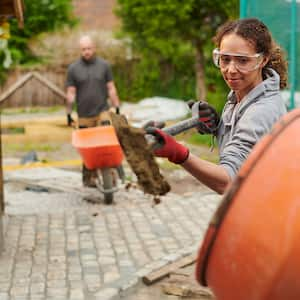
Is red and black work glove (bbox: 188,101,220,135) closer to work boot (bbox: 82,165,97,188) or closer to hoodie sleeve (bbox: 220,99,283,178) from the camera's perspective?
hoodie sleeve (bbox: 220,99,283,178)

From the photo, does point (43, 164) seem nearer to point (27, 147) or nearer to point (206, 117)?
point (27, 147)

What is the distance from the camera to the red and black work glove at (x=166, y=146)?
287cm

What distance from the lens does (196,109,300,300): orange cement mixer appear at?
7.14ft

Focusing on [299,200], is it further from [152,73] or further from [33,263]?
[152,73]

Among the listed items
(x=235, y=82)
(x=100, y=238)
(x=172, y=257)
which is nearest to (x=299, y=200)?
(x=235, y=82)

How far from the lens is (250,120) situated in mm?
3088

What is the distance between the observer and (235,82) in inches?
128

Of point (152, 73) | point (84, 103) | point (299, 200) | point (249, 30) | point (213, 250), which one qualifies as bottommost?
point (152, 73)

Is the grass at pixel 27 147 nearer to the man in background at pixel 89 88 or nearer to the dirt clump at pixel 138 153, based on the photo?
the man in background at pixel 89 88

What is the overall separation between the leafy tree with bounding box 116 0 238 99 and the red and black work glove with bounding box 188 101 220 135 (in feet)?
40.7

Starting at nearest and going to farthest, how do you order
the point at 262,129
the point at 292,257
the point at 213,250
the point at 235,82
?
the point at 292,257 < the point at 213,250 < the point at 262,129 < the point at 235,82

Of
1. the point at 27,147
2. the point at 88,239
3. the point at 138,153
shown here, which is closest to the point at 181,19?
the point at 27,147

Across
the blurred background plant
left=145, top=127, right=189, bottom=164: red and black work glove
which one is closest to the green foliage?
the blurred background plant

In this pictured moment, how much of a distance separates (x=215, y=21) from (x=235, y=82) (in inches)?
542
